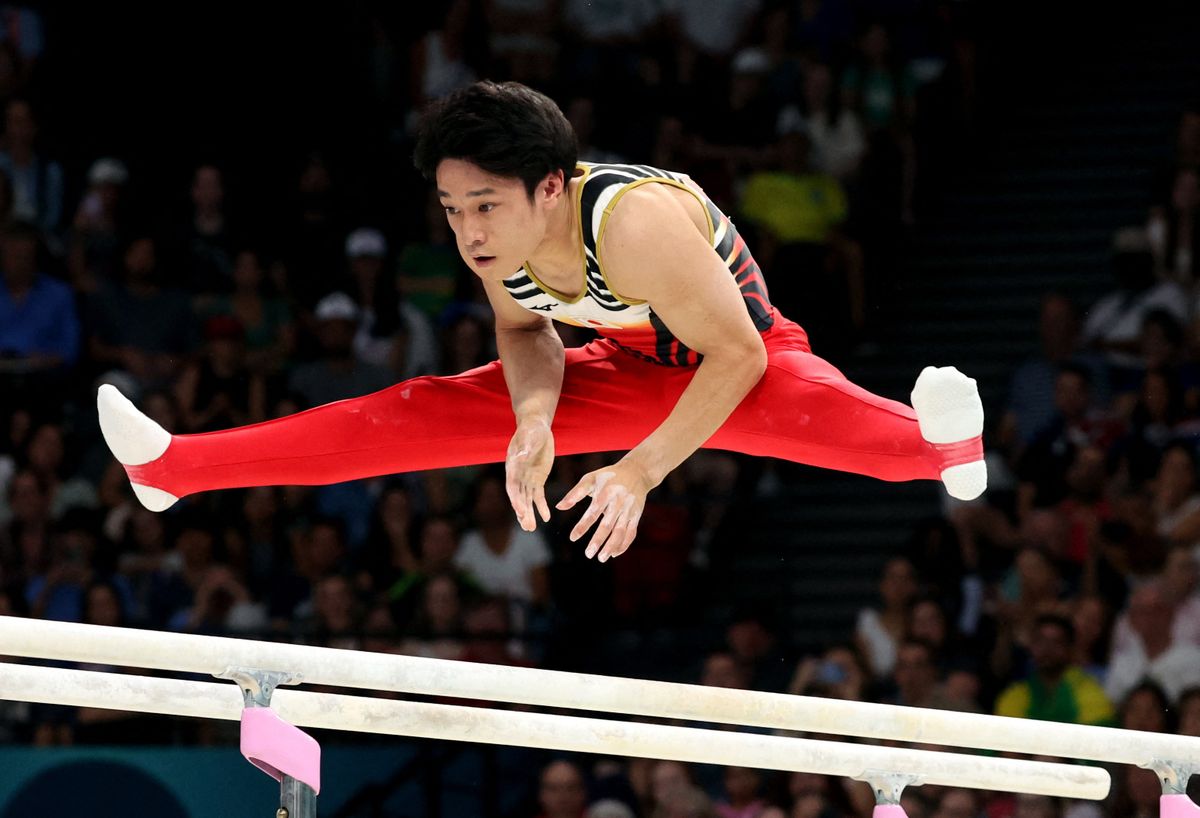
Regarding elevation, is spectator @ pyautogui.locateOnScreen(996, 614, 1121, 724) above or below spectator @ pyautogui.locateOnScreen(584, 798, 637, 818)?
above

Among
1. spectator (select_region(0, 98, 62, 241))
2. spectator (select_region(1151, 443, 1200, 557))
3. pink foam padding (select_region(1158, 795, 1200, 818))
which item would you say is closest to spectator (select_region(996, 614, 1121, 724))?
spectator (select_region(1151, 443, 1200, 557))

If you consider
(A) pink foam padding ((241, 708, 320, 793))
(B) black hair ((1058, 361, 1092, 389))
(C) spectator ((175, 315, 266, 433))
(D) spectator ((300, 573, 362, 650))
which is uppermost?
(C) spectator ((175, 315, 266, 433))

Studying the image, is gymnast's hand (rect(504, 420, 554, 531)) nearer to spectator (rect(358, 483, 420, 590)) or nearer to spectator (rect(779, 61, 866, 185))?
spectator (rect(358, 483, 420, 590))

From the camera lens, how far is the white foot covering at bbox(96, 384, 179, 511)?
389 centimetres

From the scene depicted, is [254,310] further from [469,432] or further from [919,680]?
[469,432]

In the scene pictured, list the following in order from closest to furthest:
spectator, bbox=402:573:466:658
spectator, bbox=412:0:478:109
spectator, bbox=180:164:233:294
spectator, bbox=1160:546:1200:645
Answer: spectator, bbox=1160:546:1200:645 → spectator, bbox=402:573:466:658 → spectator, bbox=180:164:233:294 → spectator, bbox=412:0:478:109

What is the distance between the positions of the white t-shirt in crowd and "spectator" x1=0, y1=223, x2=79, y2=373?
2.31 meters

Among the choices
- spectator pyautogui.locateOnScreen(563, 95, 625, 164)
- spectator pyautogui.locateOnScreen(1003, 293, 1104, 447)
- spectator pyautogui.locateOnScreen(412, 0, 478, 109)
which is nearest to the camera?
spectator pyautogui.locateOnScreen(1003, 293, 1104, 447)

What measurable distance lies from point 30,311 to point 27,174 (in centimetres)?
107

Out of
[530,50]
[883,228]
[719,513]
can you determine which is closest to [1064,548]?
[719,513]

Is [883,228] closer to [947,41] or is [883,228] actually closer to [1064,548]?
[947,41]

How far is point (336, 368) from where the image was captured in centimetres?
854

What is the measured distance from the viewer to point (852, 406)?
394cm

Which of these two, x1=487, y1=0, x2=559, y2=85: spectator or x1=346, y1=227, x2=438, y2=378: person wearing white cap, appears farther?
x1=487, y1=0, x2=559, y2=85: spectator
